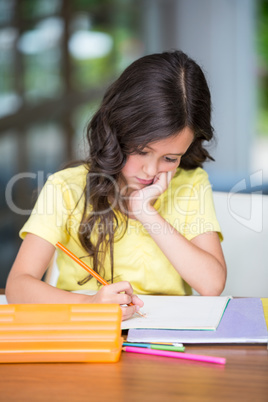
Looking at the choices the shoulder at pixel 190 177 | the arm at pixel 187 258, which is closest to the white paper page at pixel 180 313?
the arm at pixel 187 258

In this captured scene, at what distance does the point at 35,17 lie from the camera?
12.4ft

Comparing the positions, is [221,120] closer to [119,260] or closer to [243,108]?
[243,108]

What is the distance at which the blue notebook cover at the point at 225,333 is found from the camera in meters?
0.89

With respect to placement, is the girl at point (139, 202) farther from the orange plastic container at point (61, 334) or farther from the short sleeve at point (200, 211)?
the orange plastic container at point (61, 334)

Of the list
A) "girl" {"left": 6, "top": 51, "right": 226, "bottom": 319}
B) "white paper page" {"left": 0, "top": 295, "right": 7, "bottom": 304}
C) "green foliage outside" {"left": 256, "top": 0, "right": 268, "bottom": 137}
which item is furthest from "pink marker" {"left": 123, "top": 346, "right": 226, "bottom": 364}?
"green foliage outside" {"left": 256, "top": 0, "right": 268, "bottom": 137}

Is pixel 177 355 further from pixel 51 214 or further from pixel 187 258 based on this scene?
pixel 51 214

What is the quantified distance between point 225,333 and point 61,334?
0.26 metres

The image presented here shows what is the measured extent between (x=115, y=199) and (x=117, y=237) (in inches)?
3.8

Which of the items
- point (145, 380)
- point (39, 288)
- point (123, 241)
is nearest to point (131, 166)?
point (123, 241)

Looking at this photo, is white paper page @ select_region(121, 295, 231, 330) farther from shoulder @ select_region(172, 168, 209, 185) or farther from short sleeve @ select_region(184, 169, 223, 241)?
shoulder @ select_region(172, 168, 209, 185)

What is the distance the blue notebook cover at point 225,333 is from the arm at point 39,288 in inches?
2.8

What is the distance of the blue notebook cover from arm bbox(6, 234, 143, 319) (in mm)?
72

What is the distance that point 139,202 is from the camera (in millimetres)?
1354

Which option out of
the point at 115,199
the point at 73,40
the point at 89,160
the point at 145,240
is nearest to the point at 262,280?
the point at 145,240
